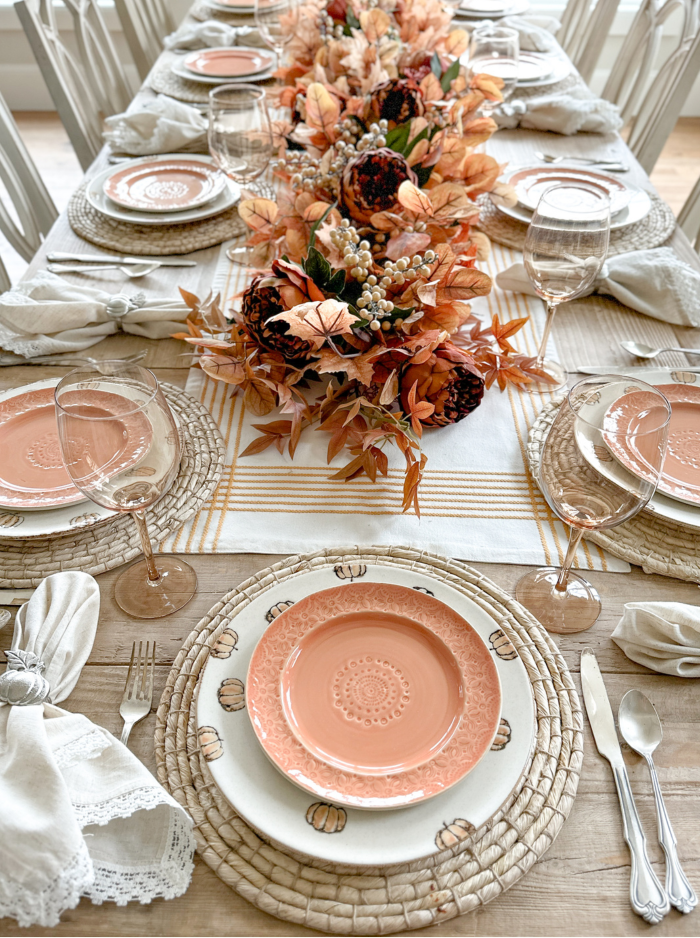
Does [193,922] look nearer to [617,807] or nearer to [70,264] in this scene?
[617,807]

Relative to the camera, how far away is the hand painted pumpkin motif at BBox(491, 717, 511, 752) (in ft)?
1.98

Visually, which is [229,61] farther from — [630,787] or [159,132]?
[630,787]

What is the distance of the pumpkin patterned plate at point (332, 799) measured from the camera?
548 millimetres

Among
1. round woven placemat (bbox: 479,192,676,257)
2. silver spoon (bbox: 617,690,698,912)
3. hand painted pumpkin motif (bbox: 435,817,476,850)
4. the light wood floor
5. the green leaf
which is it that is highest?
hand painted pumpkin motif (bbox: 435,817,476,850)

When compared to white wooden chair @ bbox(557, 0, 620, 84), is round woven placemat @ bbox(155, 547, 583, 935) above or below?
above

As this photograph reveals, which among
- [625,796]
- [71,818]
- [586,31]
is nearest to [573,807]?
[625,796]

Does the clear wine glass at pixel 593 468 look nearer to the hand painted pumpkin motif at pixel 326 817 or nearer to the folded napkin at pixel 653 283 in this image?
the hand painted pumpkin motif at pixel 326 817

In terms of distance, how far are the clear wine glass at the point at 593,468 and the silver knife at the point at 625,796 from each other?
0.06m

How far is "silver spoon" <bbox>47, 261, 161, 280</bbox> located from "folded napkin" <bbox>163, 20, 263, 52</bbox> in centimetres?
107

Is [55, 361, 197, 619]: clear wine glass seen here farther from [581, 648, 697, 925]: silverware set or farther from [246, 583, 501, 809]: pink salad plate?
[581, 648, 697, 925]: silverware set

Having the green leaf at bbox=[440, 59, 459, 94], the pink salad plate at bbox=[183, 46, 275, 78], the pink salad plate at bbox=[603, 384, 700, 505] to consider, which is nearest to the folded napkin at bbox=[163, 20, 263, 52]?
the pink salad plate at bbox=[183, 46, 275, 78]

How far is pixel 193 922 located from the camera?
1.76 ft

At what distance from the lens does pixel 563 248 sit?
95cm

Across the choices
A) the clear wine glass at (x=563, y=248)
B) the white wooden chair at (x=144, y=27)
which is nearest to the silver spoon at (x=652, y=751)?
the clear wine glass at (x=563, y=248)
